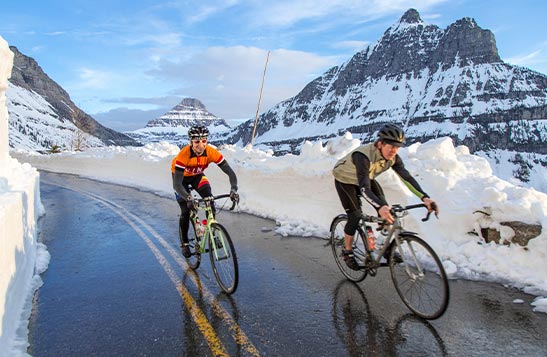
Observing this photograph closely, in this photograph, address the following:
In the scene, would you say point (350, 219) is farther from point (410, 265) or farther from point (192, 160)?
point (192, 160)

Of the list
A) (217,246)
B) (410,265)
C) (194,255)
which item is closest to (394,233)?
(410,265)

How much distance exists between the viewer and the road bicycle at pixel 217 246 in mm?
5742

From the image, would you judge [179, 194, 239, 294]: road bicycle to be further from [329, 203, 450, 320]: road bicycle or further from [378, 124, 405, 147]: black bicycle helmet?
[378, 124, 405, 147]: black bicycle helmet

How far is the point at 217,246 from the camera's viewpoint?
6.08m

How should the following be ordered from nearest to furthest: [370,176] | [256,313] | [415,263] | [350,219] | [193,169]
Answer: [415,263], [256,313], [370,176], [350,219], [193,169]

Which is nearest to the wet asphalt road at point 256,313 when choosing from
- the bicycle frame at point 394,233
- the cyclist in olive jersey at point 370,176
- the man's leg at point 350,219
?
the man's leg at point 350,219

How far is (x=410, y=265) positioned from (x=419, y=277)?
168mm

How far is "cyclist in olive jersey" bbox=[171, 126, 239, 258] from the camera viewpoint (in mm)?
6336

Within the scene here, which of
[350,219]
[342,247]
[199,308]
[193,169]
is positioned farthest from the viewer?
[193,169]

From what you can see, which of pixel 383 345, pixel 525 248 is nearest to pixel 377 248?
pixel 383 345

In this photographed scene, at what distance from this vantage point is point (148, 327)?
15.6ft

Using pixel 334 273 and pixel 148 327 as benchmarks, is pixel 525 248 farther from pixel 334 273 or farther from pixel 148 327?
pixel 148 327

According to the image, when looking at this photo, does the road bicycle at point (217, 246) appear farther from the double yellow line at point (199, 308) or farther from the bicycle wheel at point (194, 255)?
the double yellow line at point (199, 308)

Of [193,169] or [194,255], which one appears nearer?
[193,169]
